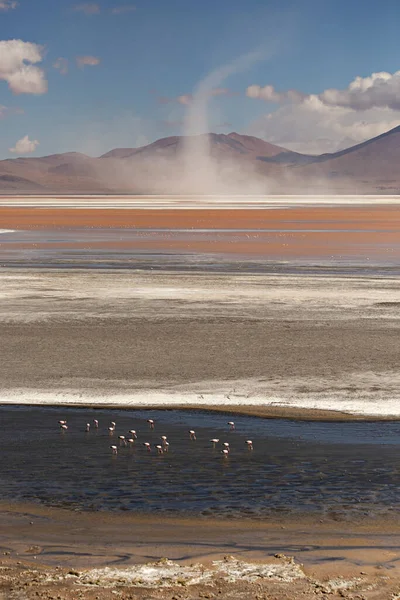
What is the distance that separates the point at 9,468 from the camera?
9930 millimetres

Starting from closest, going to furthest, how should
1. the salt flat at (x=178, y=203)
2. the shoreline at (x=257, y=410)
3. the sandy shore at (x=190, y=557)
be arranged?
the sandy shore at (x=190, y=557), the shoreline at (x=257, y=410), the salt flat at (x=178, y=203)

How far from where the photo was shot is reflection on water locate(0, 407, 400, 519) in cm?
887

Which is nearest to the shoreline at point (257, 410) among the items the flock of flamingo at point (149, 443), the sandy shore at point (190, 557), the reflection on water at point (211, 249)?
the flock of flamingo at point (149, 443)

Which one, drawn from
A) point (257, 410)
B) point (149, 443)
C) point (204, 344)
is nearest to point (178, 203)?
point (204, 344)

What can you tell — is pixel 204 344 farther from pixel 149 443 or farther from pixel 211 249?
pixel 211 249

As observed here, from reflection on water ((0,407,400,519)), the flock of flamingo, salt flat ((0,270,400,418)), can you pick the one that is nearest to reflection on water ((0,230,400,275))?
salt flat ((0,270,400,418))

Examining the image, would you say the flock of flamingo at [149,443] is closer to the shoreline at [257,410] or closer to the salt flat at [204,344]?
the shoreline at [257,410]

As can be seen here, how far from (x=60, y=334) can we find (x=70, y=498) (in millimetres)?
9571

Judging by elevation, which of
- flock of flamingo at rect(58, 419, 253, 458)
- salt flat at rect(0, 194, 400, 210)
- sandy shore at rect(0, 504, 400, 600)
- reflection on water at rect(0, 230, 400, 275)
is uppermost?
salt flat at rect(0, 194, 400, 210)

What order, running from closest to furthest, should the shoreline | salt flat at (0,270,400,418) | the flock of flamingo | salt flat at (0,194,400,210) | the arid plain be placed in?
1. the arid plain
2. the flock of flamingo
3. the shoreline
4. salt flat at (0,270,400,418)
5. salt flat at (0,194,400,210)

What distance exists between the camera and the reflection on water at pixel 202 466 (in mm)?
8867

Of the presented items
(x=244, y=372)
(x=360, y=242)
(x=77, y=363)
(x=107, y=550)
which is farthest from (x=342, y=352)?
(x=360, y=242)

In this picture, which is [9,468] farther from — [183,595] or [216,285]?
[216,285]

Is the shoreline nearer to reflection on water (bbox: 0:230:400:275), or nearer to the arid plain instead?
the arid plain
